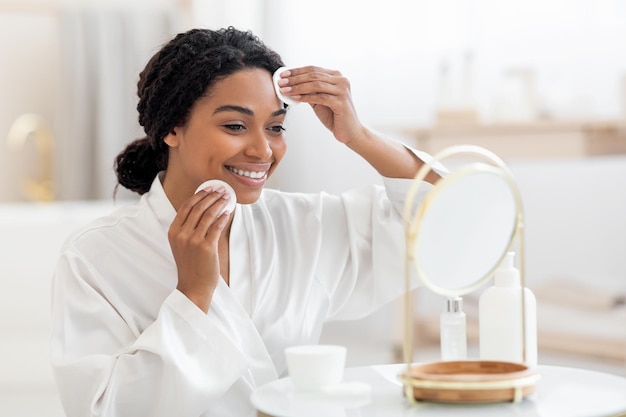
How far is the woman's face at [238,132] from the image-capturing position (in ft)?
4.94

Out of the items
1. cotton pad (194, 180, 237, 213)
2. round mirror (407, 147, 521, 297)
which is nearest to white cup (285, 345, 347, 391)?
round mirror (407, 147, 521, 297)

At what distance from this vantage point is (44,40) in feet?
14.1

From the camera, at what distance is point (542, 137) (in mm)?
2885

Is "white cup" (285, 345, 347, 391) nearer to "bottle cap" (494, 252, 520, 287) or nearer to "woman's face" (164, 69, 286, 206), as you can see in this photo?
"bottle cap" (494, 252, 520, 287)

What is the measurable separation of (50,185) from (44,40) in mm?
637

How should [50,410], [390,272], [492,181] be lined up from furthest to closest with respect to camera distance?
[50,410] < [390,272] < [492,181]

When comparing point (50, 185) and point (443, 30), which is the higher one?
point (443, 30)

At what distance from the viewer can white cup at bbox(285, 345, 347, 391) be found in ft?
3.97

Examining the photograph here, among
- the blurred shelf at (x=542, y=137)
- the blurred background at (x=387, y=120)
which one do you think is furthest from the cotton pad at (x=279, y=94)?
the blurred shelf at (x=542, y=137)

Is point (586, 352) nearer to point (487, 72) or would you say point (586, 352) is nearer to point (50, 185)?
point (487, 72)

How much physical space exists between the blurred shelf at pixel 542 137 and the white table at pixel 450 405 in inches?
62.1

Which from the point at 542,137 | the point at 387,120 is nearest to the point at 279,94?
the point at 542,137

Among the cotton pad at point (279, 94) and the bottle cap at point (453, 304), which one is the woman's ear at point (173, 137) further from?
the bottle cap at point (453, 304)

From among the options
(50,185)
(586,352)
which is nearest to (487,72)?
(586,352)
